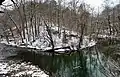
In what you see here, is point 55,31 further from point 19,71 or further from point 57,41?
point 19,71

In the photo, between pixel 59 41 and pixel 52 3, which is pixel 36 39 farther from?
pixel 52 3

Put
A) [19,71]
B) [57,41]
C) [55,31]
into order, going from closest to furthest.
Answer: [19,71], [57,41], [55,31]

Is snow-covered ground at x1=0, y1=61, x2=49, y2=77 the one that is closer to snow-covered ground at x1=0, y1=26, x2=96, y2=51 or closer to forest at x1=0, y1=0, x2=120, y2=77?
forest at x1=0, y1=0, x2=120, y2=77

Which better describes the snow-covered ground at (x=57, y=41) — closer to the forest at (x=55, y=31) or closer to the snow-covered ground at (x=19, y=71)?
the forest at (x=55, y=31)

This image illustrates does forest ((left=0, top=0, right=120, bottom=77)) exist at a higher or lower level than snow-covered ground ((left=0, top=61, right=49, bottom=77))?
higher

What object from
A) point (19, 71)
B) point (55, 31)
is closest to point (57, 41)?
point (55, 31)

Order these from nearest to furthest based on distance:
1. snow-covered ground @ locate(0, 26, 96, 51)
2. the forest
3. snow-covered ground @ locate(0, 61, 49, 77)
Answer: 1. snow-covered ground @ locate(0, 61, 49, 77)
2. the forest
3. snow-covered ground @ locate(0, 26, 96, 51)

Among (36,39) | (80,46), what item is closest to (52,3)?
(36,39)

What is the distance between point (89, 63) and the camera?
79.7ft

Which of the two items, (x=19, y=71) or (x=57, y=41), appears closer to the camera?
(x=19, y=71)

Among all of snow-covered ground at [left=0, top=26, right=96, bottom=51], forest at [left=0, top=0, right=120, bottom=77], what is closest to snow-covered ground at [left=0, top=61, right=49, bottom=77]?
forest at [left=0, top=0, right=120, bottom=77]

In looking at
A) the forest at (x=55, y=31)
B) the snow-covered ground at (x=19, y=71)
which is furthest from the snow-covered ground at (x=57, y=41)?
the snow-covered ground at (x=19, y=71)

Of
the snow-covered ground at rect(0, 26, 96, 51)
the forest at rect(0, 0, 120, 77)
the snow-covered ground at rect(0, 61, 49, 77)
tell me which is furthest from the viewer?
the snow-covered ground at rect(0, 26, 96, 51)

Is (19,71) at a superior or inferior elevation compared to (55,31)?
inferior
